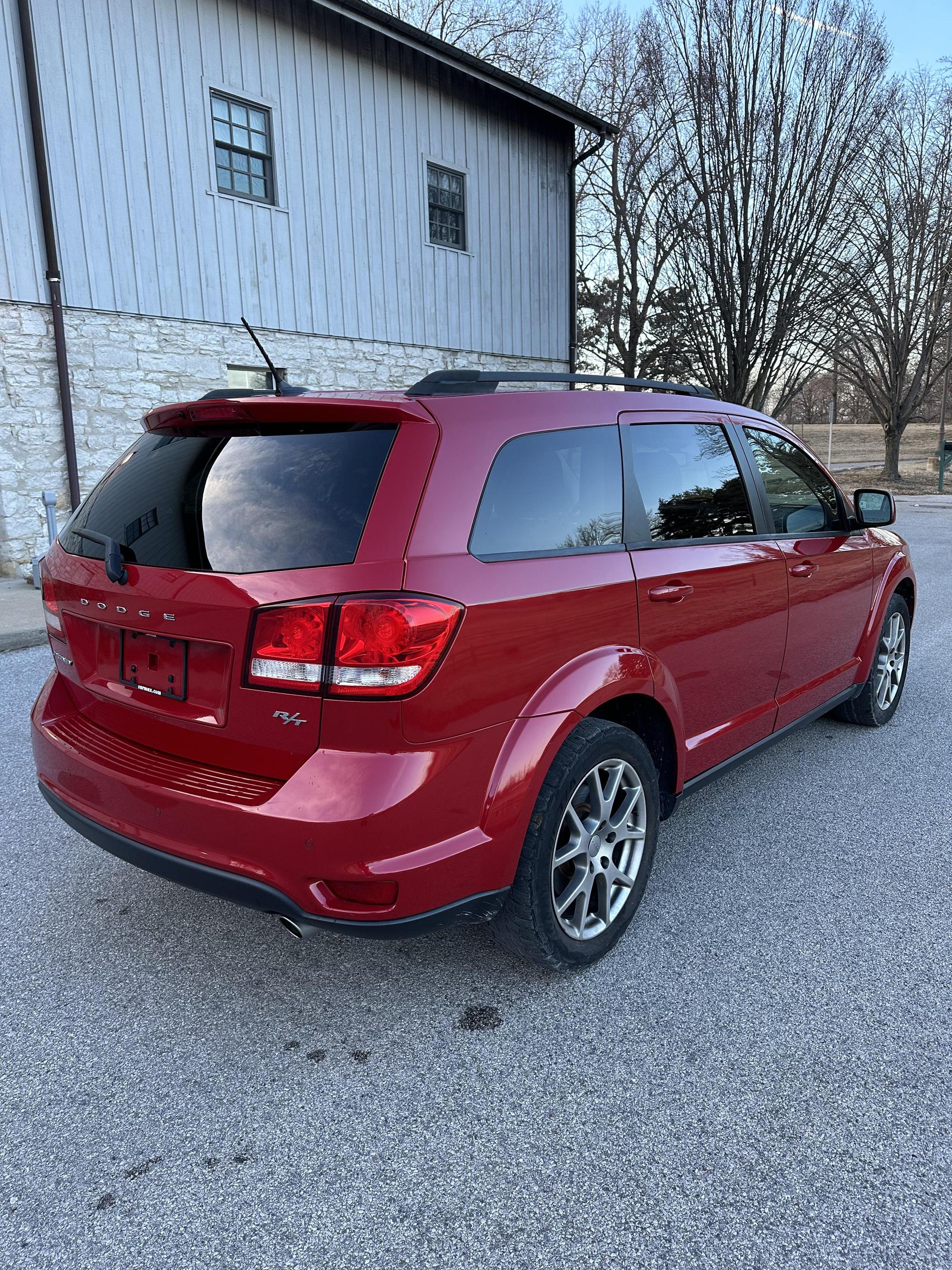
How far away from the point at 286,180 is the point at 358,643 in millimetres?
11588

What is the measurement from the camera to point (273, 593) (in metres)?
2.02

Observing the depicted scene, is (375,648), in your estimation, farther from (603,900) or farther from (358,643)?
(603,900)

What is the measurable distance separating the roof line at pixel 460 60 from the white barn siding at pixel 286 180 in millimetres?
341

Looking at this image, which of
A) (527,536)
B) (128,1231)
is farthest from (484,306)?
(128,1231)

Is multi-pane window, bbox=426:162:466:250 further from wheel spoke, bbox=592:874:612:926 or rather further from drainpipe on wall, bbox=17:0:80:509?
wheel spoke, bbox=592:874:612:926

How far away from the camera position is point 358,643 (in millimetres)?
1966

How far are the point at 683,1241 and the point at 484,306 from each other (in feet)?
46.8

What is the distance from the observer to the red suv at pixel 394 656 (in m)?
2.00

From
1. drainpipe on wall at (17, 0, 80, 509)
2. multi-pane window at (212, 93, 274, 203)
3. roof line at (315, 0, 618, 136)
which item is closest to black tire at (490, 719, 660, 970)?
drainpipe on wall at (17, 0, 80, 509)

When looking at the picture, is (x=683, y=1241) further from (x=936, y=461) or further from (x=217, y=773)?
(x=936, y=461)

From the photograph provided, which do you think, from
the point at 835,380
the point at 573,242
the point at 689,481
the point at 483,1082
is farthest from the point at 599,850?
the point at 835,380

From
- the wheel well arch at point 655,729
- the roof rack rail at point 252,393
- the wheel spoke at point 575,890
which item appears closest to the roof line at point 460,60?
the roof rack rail at point 252,393

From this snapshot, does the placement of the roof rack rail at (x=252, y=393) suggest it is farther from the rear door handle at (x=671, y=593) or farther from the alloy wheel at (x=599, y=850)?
the alloy wheel at (x=599, y=850)

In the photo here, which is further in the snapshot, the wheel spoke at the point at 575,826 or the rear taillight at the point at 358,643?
the wheel spoke at the point at 575,826
